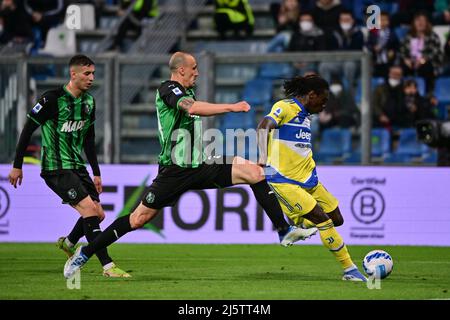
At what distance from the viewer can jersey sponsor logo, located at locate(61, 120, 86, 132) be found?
1125 cm

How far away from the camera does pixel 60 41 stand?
21453 millimetres

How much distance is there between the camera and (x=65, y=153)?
11.2 metres

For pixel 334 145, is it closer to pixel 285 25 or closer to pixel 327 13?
pixel 327 13

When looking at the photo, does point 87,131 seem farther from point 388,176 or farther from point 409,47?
point 409,47

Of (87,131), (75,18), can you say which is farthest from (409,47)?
(87,131)

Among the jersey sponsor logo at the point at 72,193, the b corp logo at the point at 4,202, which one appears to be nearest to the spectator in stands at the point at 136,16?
the b corp logo at the point at 4,202

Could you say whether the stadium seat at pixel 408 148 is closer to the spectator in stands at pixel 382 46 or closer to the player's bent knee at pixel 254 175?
the spectator in stands at pixel 382 46

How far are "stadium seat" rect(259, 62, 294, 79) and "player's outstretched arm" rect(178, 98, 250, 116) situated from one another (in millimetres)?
7108

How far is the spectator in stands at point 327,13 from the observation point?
19344mm

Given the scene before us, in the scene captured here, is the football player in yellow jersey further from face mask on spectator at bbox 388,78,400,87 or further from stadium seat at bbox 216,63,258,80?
face mask on spectator at bbox 388,78,400,87

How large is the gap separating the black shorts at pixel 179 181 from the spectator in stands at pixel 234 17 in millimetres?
10408

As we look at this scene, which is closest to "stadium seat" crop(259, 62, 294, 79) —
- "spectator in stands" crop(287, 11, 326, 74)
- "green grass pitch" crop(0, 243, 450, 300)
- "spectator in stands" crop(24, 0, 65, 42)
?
"spectator in stands" crop(287, 11, 326, 74)

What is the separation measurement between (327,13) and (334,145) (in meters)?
3.88
